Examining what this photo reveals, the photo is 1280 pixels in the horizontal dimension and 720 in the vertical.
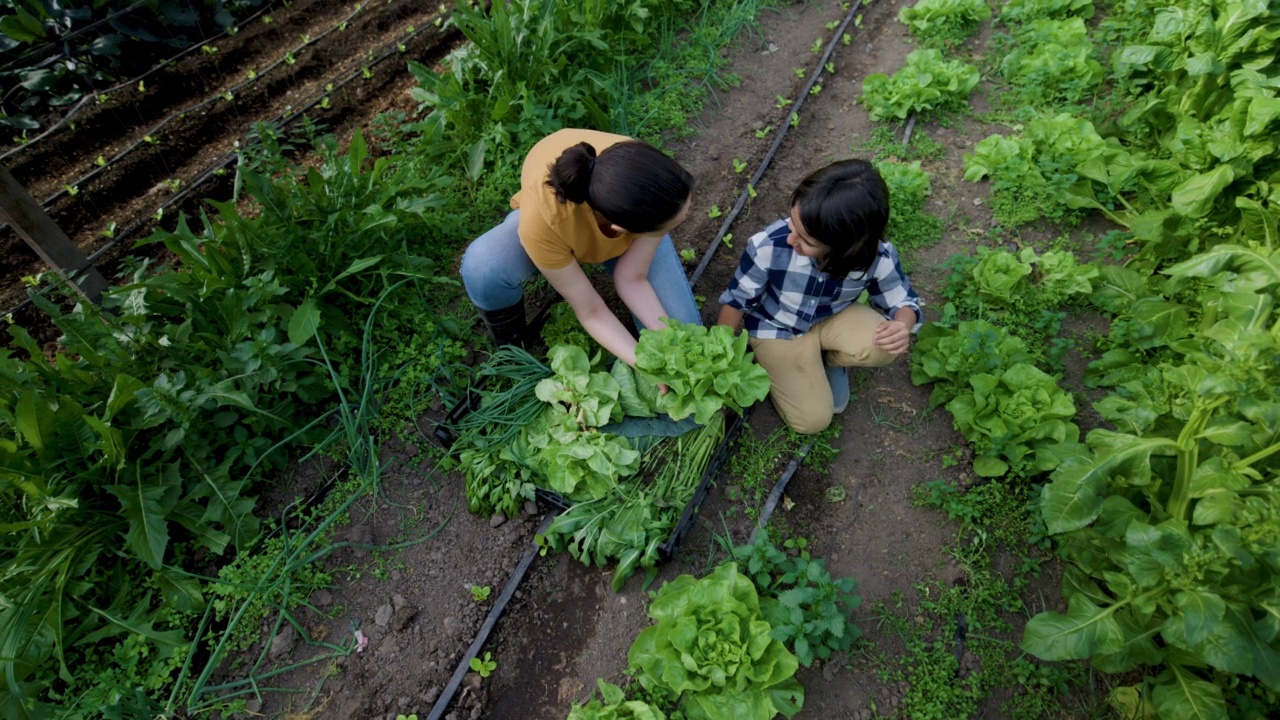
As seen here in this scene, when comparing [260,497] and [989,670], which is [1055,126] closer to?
[989,670]

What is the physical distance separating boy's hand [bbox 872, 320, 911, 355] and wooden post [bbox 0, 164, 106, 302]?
3.28m

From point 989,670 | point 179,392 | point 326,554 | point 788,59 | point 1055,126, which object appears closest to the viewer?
point 989,670

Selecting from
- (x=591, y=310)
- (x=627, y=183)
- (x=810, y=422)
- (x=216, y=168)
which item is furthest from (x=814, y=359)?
(x=216, y=168)

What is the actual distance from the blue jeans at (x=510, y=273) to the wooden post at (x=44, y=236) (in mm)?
1630

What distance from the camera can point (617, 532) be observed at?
2.45 meters

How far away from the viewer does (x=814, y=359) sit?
277 cm

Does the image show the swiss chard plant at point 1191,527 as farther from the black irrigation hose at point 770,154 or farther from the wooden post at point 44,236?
the wooden post at point 44,236

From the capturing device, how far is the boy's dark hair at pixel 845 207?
2117 mm

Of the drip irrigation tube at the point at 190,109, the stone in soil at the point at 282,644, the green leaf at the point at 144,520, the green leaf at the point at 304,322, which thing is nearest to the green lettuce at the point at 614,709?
the stone in soil at the point at 282,644

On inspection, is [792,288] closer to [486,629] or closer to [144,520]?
[486,629]

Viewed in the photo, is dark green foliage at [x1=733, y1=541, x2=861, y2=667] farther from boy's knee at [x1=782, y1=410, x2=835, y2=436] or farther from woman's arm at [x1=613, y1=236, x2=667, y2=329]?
woman's arm at [x1=613, y1=236, x2=667, y2=329]

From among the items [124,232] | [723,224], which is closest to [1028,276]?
[723,224]

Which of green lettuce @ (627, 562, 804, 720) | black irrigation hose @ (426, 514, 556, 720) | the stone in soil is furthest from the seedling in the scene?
the stone in soil

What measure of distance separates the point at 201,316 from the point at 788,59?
4193mm
